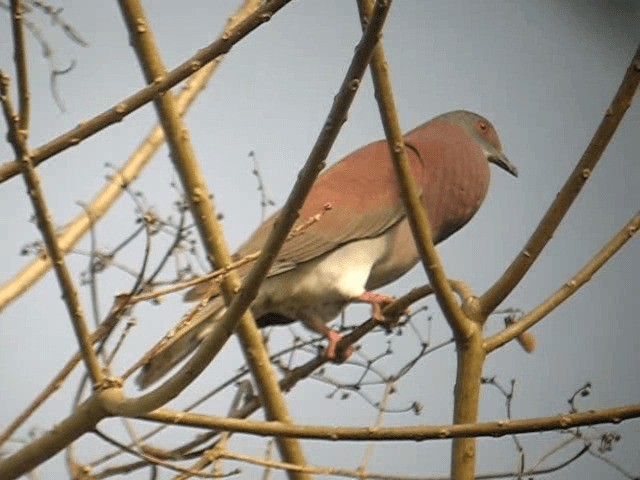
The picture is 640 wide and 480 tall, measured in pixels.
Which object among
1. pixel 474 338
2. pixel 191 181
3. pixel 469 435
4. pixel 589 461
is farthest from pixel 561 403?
pixel 469 435

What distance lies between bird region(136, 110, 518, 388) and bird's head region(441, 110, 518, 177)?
0.18ft

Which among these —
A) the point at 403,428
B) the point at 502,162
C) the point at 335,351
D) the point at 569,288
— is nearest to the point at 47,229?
the point at 403,428

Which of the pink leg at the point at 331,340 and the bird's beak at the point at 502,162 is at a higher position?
the bird's beak at the point at 502,162

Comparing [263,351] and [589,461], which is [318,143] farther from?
[589,461]

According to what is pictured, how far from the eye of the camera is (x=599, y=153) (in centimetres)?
97

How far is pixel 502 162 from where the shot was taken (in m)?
1.90

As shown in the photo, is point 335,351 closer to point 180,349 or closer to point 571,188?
point 180,349

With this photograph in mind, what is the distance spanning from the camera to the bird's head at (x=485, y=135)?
1.89 meters

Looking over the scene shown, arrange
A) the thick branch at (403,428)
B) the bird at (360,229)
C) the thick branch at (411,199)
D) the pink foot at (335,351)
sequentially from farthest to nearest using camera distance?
the bird at (360,229)
the pink foot at (335,351)
the thick branch at (411,199)
the thick branch at (403,428)

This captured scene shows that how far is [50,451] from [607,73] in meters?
1.20

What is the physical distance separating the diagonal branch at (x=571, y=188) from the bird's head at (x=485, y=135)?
85cm

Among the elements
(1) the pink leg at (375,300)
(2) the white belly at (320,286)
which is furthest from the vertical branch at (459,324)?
(2) the white belly at (320,286)

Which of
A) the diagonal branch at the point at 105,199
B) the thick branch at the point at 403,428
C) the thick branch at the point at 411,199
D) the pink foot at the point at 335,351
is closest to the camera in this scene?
the thick branch at the point at 403,428

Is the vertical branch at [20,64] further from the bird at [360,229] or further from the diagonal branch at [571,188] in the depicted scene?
the bird at [360,229]
